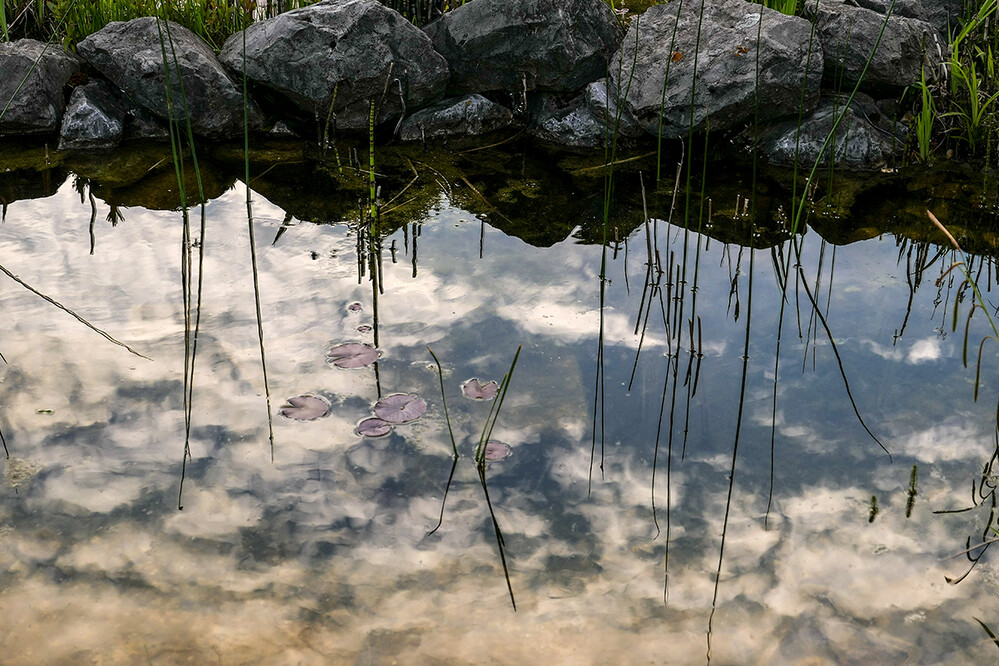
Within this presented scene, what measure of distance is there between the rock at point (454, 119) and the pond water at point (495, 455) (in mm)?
1172

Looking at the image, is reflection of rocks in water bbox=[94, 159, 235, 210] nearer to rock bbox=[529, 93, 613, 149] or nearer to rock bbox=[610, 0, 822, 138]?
rock bbox=[529, 93, 613, 149]

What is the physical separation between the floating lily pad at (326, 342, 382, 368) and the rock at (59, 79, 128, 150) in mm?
2118

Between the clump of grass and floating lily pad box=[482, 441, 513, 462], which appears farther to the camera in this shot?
the clump of grass

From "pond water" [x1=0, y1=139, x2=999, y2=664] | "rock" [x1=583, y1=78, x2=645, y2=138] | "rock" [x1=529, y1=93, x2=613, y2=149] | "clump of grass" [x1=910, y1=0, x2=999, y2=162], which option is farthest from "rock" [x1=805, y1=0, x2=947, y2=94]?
"pond water" [x1=0, y1=139, x2=999, y2=664]

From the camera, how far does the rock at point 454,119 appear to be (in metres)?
3.70

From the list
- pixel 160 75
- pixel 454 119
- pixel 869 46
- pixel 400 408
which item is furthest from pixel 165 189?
pixel 869 46

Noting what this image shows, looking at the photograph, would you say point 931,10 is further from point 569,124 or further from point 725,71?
point 569,124

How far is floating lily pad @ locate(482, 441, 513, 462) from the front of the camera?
161 centimetres

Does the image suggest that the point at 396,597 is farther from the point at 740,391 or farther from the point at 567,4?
the point at 567,4

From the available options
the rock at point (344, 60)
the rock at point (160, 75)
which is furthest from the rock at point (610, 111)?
the rock at point (160, 75)

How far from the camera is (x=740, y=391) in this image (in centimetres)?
182

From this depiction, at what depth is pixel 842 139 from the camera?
133 inches

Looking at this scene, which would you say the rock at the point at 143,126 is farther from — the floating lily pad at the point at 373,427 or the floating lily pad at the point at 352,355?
the floating lily pad at the point at 373,427

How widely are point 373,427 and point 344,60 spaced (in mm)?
2322
